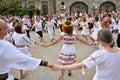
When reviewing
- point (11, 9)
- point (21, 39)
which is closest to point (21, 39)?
point (21, 39)

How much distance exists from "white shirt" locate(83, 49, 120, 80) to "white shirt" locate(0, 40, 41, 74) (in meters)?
0.81

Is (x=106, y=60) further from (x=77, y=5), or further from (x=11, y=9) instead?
(x=77, y=5)

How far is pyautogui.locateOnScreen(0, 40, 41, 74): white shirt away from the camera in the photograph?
4902mm

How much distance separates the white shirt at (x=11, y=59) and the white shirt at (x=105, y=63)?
31.9 inches

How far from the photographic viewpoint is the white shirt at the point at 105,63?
15.8 ft

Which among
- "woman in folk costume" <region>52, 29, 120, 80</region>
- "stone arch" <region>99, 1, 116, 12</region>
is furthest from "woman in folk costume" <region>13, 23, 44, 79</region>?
"stone arch" <region>99, 1, 116, 12</region>

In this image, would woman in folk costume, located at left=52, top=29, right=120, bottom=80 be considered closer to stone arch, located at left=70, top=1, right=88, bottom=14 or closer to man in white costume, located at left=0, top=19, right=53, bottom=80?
man in white costume, located at left=0, top=19, right=53, bottom=80

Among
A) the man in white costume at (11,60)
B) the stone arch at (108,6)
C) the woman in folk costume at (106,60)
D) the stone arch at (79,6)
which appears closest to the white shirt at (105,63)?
the woman in folk costume at (106,60)

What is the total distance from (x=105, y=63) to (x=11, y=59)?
1310 millimetres

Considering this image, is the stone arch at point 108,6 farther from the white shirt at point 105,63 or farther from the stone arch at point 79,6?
the white shirt at point 105,63

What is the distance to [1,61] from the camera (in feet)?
16.2

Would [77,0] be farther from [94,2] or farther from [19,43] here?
[19,43]

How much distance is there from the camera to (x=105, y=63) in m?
4.86

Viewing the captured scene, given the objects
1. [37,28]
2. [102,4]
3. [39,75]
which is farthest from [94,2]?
[39,75]
